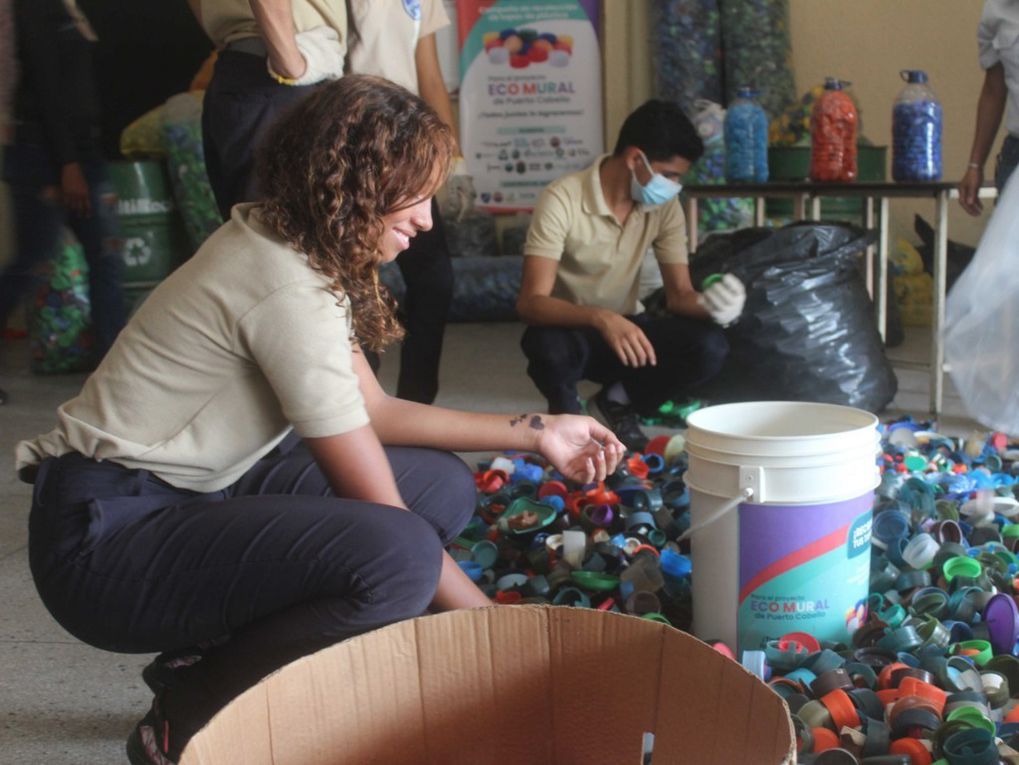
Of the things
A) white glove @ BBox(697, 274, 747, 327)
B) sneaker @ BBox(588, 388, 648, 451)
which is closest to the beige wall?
white glove @ BBox(697, 274, 747, 327)

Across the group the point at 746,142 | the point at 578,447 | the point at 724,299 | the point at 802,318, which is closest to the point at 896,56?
the point at 746,142

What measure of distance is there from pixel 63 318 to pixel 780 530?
10.8ft

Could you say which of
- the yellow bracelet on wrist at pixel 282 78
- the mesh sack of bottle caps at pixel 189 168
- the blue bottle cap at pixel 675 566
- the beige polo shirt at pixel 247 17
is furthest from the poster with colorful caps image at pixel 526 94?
the blue bottle cap at pixel 675 566

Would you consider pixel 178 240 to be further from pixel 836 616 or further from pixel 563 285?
pixel 836 616

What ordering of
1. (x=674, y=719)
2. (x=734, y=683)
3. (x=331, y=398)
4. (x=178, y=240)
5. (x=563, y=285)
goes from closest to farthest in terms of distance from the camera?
(x=734, y=683) → (x=674, y=719) → (x=331, y=398) → (x=563, y=285) → (x=178, y=240)

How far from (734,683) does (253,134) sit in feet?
5.46

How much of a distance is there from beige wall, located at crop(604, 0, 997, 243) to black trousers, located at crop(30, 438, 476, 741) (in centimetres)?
421

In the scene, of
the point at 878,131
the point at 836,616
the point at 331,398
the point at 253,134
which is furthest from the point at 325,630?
the point at 878,131

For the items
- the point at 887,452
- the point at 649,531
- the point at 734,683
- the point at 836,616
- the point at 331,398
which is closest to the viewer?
the point at 734,683

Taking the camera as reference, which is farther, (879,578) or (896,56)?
(896,56)

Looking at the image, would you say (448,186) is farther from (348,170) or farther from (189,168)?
(189,168)

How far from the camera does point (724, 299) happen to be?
2887mm

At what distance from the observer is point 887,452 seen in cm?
277

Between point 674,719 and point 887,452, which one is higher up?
point 674,719
